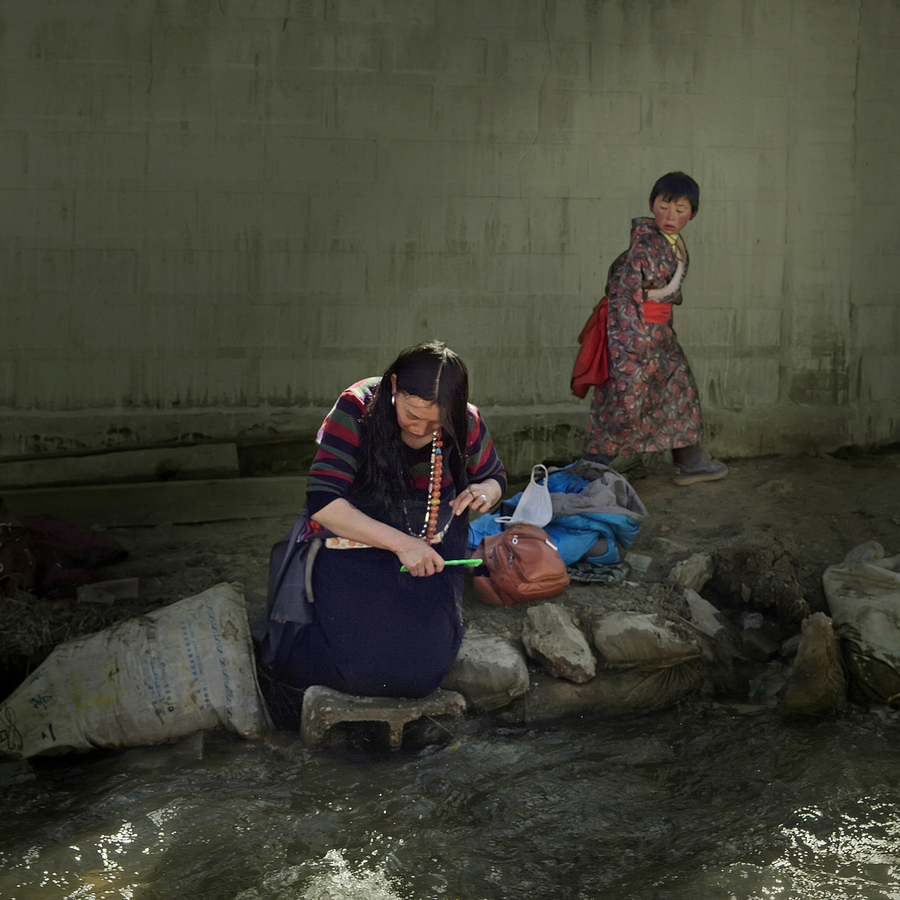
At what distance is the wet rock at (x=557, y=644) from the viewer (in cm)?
369

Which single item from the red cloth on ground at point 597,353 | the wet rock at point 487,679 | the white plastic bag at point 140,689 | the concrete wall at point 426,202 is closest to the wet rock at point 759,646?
the wet rock at point 487,679

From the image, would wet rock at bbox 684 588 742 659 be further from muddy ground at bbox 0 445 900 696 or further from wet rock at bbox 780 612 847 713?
wet rock at bbox 780 612 847 713

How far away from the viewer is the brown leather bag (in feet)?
13.0

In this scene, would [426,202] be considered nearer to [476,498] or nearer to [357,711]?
[476,498]

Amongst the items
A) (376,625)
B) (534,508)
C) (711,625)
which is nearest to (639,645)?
(711,625)

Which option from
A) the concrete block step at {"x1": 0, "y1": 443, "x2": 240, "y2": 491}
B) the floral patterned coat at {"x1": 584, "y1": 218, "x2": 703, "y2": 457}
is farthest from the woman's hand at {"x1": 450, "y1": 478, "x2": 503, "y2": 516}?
the concrete block step at {"x1": 0, "y1": 443, "x2": 240, "y2": 491}

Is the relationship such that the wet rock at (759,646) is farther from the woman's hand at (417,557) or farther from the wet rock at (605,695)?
the woman's hand at (417,557)

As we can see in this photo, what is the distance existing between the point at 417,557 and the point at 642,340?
103 inches

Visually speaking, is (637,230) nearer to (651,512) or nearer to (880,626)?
(651,512)

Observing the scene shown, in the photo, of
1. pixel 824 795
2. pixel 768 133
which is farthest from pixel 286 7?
pixel 824 795

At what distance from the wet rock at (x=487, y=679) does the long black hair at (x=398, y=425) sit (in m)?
0.74

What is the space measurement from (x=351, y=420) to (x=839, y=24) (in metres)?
4.97

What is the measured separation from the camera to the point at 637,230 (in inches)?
206

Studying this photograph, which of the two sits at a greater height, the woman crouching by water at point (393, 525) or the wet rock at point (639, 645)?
the woman crouching by water at point (393, 525)
